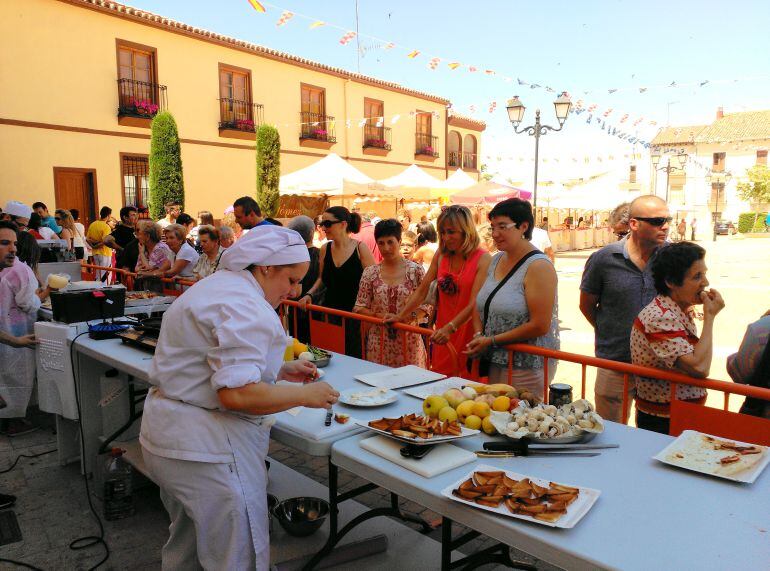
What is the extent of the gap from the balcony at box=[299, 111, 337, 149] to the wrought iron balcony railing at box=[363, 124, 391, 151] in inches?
83.2

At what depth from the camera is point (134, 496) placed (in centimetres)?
408

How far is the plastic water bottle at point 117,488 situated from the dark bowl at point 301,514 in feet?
4.35

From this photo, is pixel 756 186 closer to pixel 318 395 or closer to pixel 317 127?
pixel 317 127

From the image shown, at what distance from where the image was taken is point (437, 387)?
2.80 m

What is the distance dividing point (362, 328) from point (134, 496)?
2.04 metres

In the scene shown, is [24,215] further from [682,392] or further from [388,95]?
[388,95]

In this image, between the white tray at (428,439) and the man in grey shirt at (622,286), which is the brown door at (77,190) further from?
the white tray at (428,439)

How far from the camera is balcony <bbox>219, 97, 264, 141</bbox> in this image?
19531mm

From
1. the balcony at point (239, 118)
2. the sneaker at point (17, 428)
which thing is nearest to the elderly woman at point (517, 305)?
the sneaker at point (17, 428)

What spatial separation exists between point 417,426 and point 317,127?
881 inches

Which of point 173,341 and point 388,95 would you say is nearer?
point 173,341

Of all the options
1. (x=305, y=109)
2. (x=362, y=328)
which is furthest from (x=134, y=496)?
(x=305, y=109)

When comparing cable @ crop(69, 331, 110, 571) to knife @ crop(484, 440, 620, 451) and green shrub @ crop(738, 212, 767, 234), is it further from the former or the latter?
green shrub @ crop(738, 212, 767, 234)

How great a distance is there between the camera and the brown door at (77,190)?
1545cm
